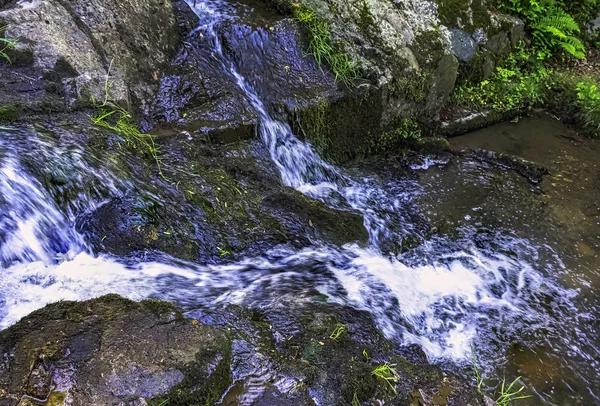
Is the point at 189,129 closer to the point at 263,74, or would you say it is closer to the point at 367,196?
the point at 263,74

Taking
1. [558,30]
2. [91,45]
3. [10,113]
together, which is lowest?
[558,30]

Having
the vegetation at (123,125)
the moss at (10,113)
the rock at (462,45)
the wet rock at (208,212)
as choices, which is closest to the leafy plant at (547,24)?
the rock at (462,45)

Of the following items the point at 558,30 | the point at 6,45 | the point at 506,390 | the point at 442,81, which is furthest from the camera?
the point at 558,30

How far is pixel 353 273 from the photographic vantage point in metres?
3.88

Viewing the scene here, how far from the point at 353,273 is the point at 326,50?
9.89 feet

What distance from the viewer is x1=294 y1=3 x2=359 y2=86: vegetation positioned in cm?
534

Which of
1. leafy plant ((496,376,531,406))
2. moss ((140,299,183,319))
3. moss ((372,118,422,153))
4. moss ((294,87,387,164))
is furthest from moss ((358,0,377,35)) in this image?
moss ((140,299,183,319))

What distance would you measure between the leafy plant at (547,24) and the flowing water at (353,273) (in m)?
4.21

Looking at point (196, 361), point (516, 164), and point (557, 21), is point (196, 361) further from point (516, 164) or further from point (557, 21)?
point (557, 21)

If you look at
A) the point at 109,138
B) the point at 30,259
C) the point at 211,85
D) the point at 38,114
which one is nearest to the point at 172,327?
the point at 30,259

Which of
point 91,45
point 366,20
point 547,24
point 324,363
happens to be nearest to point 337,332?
point 324,363

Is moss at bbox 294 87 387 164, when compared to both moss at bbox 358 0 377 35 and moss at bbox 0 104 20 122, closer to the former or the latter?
moss at bbox 358 0 377 35

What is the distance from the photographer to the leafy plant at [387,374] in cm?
260

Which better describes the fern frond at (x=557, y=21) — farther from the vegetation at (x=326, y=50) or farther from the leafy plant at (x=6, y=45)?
the leafy plant at (x=6, y=45)
